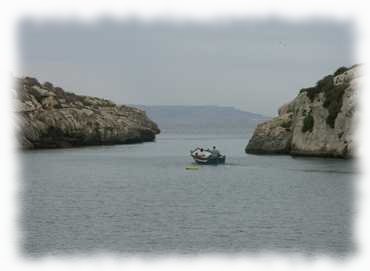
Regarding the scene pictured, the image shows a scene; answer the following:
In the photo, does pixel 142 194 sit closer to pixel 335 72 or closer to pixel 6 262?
pixel 6 262

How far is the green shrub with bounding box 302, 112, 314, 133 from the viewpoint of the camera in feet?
395

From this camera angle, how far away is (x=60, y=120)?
152625 millimetres

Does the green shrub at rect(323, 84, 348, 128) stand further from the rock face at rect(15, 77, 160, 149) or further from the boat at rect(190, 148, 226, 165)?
the rock face at rect(15, 77, 160, 149)

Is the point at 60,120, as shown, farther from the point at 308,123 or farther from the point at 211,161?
the point at 308,123

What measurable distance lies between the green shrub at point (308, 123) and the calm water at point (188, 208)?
11948 mm

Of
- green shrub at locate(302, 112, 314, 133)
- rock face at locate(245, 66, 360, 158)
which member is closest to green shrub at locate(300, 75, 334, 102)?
rock face at locate(245, 66, 360, 158)

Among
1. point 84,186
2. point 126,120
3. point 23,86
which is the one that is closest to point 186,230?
point 84,186

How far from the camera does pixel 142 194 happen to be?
237 feet

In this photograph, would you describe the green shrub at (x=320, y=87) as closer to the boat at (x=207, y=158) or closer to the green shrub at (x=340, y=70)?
the green shrub at (x=340, y=70)

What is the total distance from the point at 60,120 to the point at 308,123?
5275cm

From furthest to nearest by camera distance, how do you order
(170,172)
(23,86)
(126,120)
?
(126,120) < (23,86) < (170,172)

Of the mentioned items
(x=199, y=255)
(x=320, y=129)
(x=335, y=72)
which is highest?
(x=335, y=72)

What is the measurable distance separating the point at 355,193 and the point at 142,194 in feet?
62.5

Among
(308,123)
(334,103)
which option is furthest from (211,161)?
(334,103)
